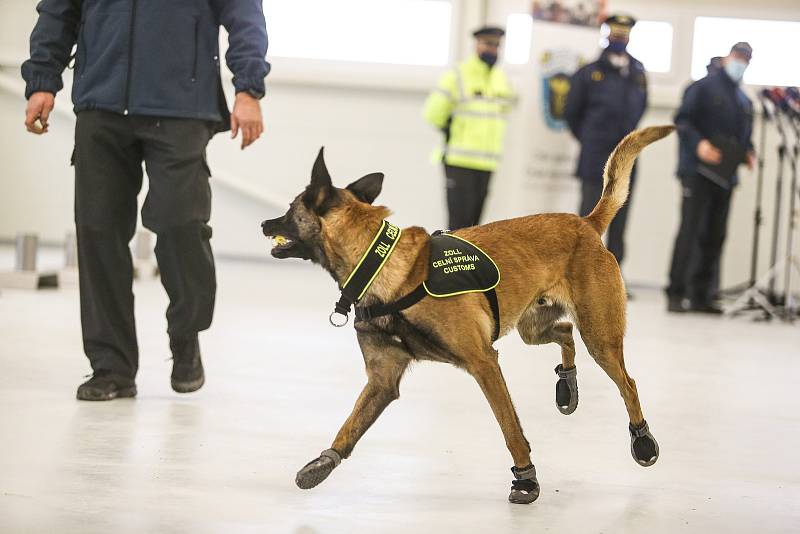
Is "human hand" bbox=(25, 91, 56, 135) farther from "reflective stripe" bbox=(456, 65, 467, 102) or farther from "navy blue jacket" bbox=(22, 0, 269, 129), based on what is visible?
"reflective stripe" bbox=(456, 65, 467, 102)

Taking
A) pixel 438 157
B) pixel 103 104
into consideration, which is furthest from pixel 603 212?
pixel 438 157

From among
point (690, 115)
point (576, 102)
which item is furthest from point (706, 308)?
point (576, 102)

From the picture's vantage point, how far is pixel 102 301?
3496 millimetres

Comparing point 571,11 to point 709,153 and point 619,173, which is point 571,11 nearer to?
point 709,153

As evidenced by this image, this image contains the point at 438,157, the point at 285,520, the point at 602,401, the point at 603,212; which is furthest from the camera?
the point at 438,157

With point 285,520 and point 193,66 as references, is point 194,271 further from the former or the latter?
point 285,520

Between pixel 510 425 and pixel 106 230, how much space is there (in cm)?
154

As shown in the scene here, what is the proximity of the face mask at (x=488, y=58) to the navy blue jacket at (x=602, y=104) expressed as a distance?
638 millimetres

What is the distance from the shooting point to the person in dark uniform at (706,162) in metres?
7.62

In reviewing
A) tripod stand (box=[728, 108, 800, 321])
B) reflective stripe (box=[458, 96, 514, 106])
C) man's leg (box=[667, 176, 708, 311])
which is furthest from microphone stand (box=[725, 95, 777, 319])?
reflective stripe (box=[458, 96, 514, 106])

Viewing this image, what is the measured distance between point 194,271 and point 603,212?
130 centimetres

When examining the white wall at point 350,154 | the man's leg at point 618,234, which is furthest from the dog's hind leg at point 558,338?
the white wall at point 350,154

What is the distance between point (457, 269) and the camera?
257 centimetres

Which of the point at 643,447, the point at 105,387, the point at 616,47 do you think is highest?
the point at 616,47
